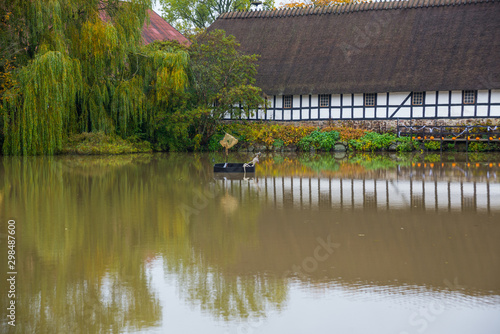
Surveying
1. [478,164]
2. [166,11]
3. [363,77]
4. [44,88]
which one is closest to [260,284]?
[478,164]

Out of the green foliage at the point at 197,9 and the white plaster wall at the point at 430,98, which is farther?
the green foliage at the point at 197,9

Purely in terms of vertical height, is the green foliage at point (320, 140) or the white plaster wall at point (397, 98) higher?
the white plaster wall at point (397, 98)

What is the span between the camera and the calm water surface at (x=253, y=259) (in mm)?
5086

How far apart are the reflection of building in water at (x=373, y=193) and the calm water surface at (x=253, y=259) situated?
56 millimetres

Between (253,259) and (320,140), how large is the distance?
22480mm

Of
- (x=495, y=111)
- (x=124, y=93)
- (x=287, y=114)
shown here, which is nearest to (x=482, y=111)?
(x=495, y=111)

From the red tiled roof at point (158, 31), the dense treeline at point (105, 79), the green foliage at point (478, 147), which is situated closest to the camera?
the dense treeline at point (105, 79)

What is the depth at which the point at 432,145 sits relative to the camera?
27.6 m

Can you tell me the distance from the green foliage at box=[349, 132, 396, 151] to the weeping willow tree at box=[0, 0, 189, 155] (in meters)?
8.46

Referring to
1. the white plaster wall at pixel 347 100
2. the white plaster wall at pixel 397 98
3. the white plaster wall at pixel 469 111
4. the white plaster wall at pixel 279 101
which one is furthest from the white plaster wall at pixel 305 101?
the white plaster wall at pixel 469 111

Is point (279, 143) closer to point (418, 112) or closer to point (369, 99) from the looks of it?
point (369, 99)

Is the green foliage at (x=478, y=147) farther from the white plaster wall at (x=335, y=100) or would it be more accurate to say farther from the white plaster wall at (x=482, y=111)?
the white plaster wall at (x=335, y=100)

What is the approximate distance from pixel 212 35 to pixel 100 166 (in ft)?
40.5

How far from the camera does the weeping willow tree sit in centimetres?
2166
